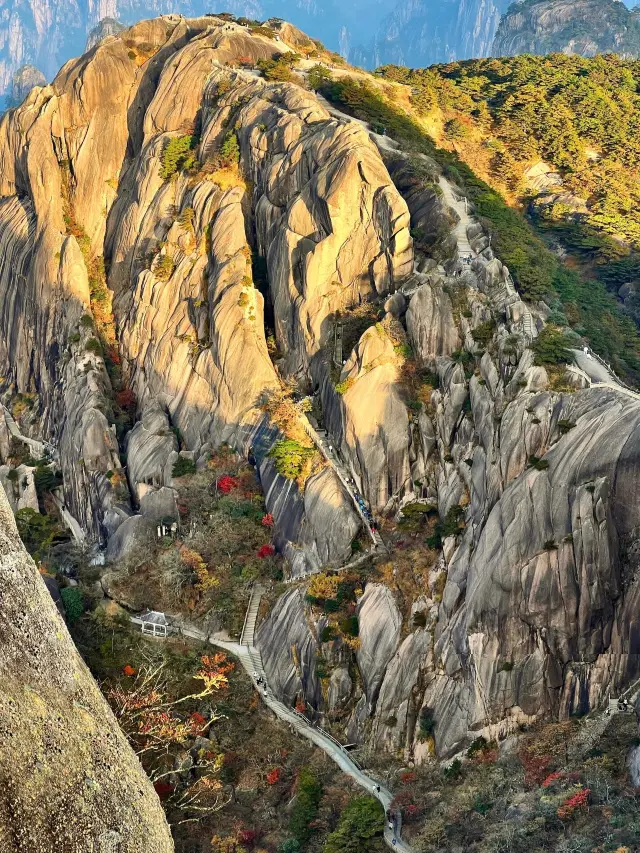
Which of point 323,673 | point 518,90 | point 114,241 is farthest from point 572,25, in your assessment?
point 323,673

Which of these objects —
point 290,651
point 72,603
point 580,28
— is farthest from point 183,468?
point 580,28

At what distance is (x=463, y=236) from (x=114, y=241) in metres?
31.4

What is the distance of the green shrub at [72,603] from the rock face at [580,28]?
16163 cm

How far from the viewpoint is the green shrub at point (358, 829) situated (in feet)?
124

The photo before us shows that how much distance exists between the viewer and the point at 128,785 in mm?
26484

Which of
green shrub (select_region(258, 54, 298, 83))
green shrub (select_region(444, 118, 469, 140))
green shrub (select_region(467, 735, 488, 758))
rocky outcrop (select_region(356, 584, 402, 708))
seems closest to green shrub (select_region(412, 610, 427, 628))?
rocky outcrop (select_region(356, 584, 402, 708))

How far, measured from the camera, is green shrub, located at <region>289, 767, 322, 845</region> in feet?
134

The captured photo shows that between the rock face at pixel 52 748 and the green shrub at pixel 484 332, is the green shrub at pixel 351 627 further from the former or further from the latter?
the rock face at pixel 52 748

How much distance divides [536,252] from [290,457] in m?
24.7

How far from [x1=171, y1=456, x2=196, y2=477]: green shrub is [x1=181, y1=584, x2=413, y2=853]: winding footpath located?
1068 centimetres

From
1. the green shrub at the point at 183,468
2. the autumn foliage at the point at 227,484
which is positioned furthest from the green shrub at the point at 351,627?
the green shrub at the point at 183,468

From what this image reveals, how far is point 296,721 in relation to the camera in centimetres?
5019

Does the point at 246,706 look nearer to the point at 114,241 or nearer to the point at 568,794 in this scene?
the point at 568,794

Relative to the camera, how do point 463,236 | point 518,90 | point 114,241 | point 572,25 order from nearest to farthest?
point 463,236
point 114,241
point 518,90
point 572,25
